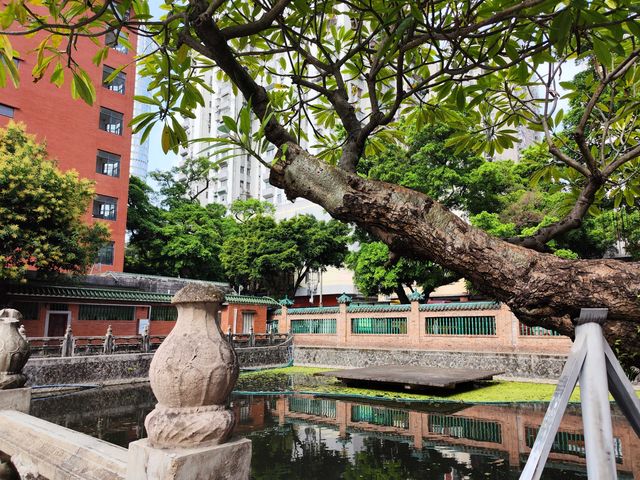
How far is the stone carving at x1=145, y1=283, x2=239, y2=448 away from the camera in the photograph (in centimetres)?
176

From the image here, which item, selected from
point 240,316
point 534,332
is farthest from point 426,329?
point 240,316

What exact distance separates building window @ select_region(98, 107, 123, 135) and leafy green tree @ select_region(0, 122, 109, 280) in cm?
700

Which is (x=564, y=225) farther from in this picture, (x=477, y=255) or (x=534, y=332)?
(x=534, y=332)

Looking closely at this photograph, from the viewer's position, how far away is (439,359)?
47.9 ft

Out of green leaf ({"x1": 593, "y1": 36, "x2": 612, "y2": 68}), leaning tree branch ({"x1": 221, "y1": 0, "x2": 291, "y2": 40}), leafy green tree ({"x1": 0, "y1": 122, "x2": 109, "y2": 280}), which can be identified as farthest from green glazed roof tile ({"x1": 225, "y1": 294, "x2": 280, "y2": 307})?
green leaf ({"x1": 593, "y1": 36, "x2": 612, "y2": 68})

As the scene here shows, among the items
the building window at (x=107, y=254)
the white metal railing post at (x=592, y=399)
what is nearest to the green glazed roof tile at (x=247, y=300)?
the building window at (x=107, y=254)

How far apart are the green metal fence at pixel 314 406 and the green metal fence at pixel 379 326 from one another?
20.2ft

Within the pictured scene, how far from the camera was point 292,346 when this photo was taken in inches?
746

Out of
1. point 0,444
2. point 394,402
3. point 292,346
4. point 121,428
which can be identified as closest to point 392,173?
point 292,346

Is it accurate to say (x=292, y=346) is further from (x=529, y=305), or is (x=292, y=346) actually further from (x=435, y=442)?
(x=529, y=305)

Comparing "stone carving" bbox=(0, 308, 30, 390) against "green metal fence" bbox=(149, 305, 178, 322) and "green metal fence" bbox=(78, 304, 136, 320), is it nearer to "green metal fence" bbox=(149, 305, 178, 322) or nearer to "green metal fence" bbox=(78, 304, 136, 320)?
"green metal fence" bbox=(78, 304, 136, 320)

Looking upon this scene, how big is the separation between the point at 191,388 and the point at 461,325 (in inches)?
551

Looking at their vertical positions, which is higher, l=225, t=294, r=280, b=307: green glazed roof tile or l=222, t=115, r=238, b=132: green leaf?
l=222, t=115, r=238, b=132: green leaf

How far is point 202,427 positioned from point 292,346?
57.7ft
